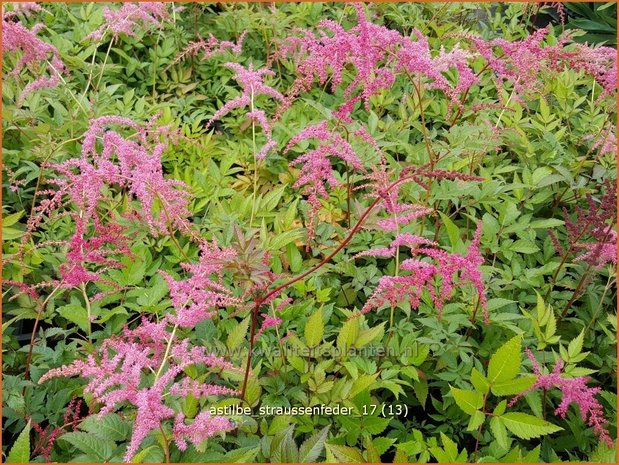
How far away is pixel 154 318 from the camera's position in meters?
2.00

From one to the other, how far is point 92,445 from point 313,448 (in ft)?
1.79

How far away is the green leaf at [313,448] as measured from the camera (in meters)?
1.49

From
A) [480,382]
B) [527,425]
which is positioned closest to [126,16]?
[480,382]

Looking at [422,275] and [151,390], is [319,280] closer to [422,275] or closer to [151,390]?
[422,275]

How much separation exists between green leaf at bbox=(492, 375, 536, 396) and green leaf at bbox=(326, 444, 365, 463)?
40cm

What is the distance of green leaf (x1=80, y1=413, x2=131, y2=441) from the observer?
1.47 m

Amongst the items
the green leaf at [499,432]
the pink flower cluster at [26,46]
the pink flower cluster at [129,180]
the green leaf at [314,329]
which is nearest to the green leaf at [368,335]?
the green leaf at [314,329]

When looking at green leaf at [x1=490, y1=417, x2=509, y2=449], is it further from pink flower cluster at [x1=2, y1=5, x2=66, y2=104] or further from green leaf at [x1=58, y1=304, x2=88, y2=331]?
pink flower cluster at [x1=2, y1=5, x2=66, y2=104]

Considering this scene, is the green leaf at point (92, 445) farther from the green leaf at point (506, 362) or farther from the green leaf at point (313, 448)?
the green leaf at point (506, 362)

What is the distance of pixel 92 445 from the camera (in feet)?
4.77

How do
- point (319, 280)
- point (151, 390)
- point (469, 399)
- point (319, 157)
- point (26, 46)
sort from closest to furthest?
point (151, 390) → point (469, 399) → point (319, 157) → point (319, 280) → point (26, 46)

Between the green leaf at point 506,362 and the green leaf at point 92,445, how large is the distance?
948mm

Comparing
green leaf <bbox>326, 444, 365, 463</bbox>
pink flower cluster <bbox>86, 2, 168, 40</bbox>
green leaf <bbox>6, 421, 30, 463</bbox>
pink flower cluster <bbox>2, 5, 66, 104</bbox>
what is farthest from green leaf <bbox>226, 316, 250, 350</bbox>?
pink flower cluster <bbox>86, 2, 168, 40</bbox>

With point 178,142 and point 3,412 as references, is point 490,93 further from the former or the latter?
point 3,412
